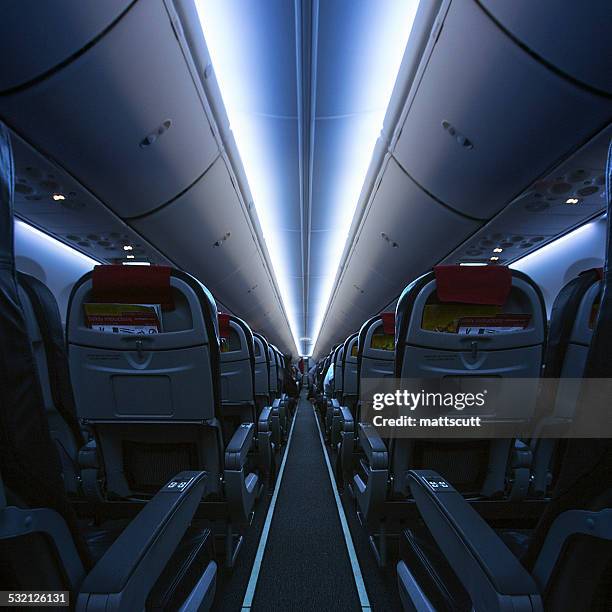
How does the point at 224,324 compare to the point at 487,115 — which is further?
the point at 224,324

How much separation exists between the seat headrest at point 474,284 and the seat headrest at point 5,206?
164cm

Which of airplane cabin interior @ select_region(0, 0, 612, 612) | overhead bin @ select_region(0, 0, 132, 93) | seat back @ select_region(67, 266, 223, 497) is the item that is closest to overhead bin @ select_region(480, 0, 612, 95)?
airplane cabin interior @ select_region(0, 0, 612, 612)

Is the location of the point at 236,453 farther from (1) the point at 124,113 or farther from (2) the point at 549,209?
(2) the point at 549,209

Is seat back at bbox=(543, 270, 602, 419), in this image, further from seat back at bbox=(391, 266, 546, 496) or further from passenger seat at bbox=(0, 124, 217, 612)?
passenger seat at bbox=(0, 124, 217, 612)

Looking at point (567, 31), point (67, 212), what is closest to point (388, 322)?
point (567, 31)

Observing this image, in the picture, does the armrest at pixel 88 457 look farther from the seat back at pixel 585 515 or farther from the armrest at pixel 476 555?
the seat back at pixel 585 515

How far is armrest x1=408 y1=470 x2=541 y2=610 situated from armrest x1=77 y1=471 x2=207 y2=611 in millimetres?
830

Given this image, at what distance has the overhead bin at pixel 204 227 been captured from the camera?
3.91 metres

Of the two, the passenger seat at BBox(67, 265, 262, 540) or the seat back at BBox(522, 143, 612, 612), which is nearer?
the seat back at BBox(522, 143, 612, 612)

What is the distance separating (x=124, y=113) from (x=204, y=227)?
2.34 m

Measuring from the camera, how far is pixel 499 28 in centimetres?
192

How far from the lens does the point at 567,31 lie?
5.75ft

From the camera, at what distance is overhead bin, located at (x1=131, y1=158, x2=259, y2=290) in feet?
12.8

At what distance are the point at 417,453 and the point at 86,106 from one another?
3003 millimetres
